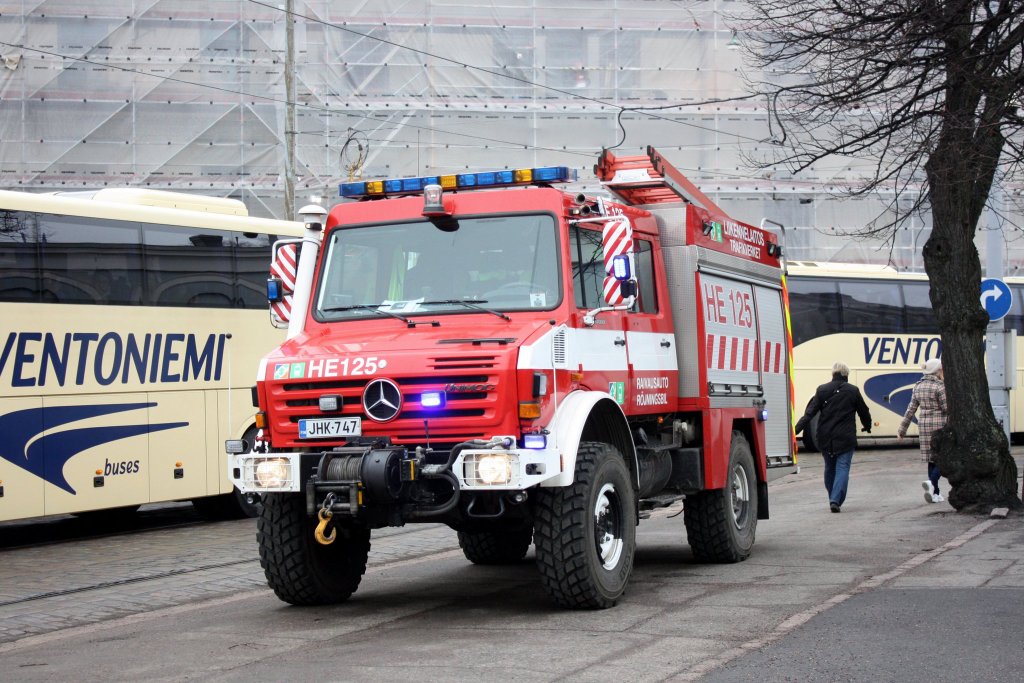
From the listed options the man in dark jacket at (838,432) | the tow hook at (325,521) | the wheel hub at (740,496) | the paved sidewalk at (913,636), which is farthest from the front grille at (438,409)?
the man in dark jacket at (838,432)

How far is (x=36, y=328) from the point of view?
13969 millimetres

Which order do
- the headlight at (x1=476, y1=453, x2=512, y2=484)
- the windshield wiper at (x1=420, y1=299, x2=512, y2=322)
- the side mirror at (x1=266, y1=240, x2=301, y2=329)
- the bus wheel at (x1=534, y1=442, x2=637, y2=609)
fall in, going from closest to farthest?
the headlight at (x1=476, y1=453, x2=512, y2=484), the bus wheel at (x1=534, y1=442, x2=637, y2=609), the windshield wiper at (x1=420, y1=299, x2=512, y2=322), the side mirror at (x1=266, y1=240, x2=301, y2=329)

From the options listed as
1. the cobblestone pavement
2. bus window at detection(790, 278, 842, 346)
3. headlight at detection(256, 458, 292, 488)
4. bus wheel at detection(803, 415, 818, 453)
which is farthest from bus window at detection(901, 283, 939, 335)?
headlight at detection(256, 458, 292, 488)

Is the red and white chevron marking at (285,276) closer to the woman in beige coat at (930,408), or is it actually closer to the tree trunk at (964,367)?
the tree trunk at (964,367)

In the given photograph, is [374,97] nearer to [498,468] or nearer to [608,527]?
[608,527]

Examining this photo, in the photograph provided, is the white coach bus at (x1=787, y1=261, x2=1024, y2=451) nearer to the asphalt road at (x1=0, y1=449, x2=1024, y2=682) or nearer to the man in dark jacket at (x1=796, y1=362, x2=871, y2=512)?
the man in dark jacket at (x1=796, y1=362, x2=871, y2=512)

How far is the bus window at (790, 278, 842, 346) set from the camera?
27609 millimetres

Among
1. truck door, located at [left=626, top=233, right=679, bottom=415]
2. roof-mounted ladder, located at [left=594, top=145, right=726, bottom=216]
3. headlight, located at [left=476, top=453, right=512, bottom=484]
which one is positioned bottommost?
headlight, located at [left=476, top=453, right=512, bottom=484]

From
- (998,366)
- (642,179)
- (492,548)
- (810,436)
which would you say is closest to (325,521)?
(492,548)

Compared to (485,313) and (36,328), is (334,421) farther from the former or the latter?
(36,328)

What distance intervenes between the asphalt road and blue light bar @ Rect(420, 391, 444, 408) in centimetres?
137

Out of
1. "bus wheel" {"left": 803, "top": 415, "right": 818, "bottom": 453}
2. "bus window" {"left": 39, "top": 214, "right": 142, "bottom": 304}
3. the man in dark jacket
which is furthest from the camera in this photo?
"bus wheel" {"left": 803, "top": 415, "right": 818, "bottom": 453}

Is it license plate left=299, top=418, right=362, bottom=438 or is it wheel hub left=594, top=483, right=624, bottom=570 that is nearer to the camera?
license plate left=299, top=418, right=362, bottom=438

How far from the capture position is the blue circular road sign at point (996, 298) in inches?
659
